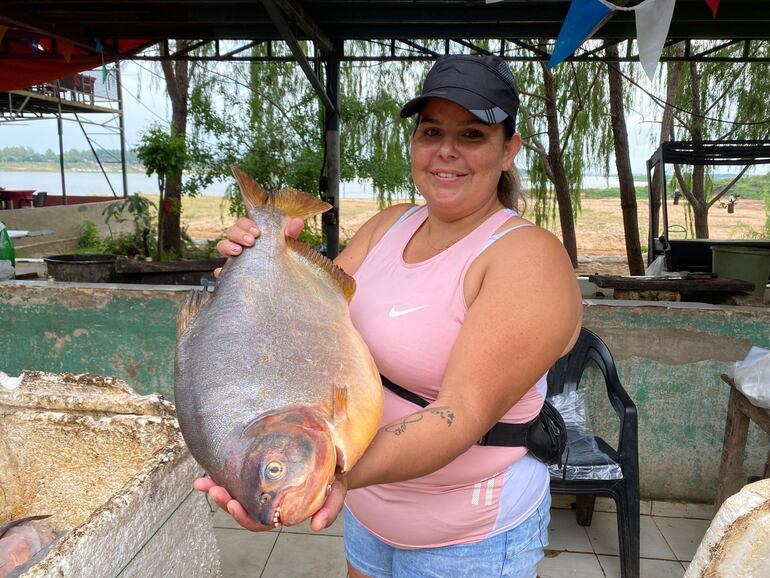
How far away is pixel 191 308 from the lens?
132cm

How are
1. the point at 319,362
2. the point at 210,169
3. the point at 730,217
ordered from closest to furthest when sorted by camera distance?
the point at 319,362, the point at 210,169, the point at 730,217

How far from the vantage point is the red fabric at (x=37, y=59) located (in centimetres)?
655

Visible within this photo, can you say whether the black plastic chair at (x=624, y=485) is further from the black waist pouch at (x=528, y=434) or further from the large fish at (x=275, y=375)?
the large fish at (x=275, y=375)

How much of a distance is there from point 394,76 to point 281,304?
12742mm

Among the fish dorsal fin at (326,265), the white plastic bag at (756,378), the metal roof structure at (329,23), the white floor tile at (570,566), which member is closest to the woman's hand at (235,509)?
the fish dorsal fin at (326,265)

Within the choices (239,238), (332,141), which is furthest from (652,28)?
(332,141)

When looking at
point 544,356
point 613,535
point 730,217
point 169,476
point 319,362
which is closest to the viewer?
point 319,362

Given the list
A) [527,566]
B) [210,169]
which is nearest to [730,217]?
[210,169]

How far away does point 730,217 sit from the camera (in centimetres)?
3052

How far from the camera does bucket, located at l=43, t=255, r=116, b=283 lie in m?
4.65

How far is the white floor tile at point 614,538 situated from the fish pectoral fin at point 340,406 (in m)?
2.72

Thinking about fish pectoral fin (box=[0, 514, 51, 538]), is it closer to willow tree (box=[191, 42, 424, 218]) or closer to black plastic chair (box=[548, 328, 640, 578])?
black plastic chair (box=[548, 328, 640, 578])

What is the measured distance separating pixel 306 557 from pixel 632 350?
81.7 inches

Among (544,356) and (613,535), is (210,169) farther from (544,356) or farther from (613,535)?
(544,356)
